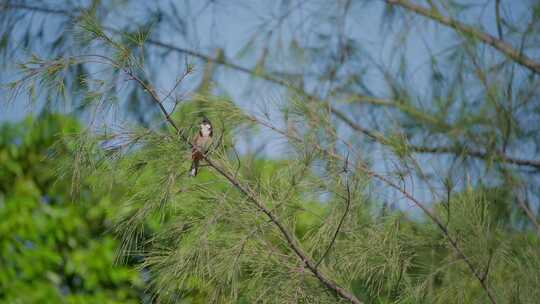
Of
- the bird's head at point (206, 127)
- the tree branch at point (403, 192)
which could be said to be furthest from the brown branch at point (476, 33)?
the bird's head at point (206, 127)

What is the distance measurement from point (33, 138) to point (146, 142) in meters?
1.65

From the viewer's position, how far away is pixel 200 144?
1.41 m

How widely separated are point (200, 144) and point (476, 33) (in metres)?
0.94

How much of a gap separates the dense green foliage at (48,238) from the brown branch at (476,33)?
1.13 meters

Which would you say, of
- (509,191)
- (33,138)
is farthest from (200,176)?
(509,191)

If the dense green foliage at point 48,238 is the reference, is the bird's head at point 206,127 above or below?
above

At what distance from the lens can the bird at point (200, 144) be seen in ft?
4.22

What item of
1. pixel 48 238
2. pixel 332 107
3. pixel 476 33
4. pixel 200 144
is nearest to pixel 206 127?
pixel 200 144

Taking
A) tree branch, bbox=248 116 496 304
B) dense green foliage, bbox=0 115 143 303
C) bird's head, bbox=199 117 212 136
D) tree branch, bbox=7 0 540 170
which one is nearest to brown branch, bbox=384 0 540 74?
tree branch, bbox=7 0 540 170

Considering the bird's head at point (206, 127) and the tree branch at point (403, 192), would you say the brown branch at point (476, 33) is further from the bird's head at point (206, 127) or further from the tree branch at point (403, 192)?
the bird's head at point (206, 127)

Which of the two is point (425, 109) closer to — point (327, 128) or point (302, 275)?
point (327, 128)

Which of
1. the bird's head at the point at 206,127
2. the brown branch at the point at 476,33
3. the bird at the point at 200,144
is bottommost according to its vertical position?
the bird at the point at 200,144

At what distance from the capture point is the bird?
1286 mm

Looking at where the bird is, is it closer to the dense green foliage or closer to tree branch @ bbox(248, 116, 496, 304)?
tree branch @ bbox(248, 116, 496, 304)
